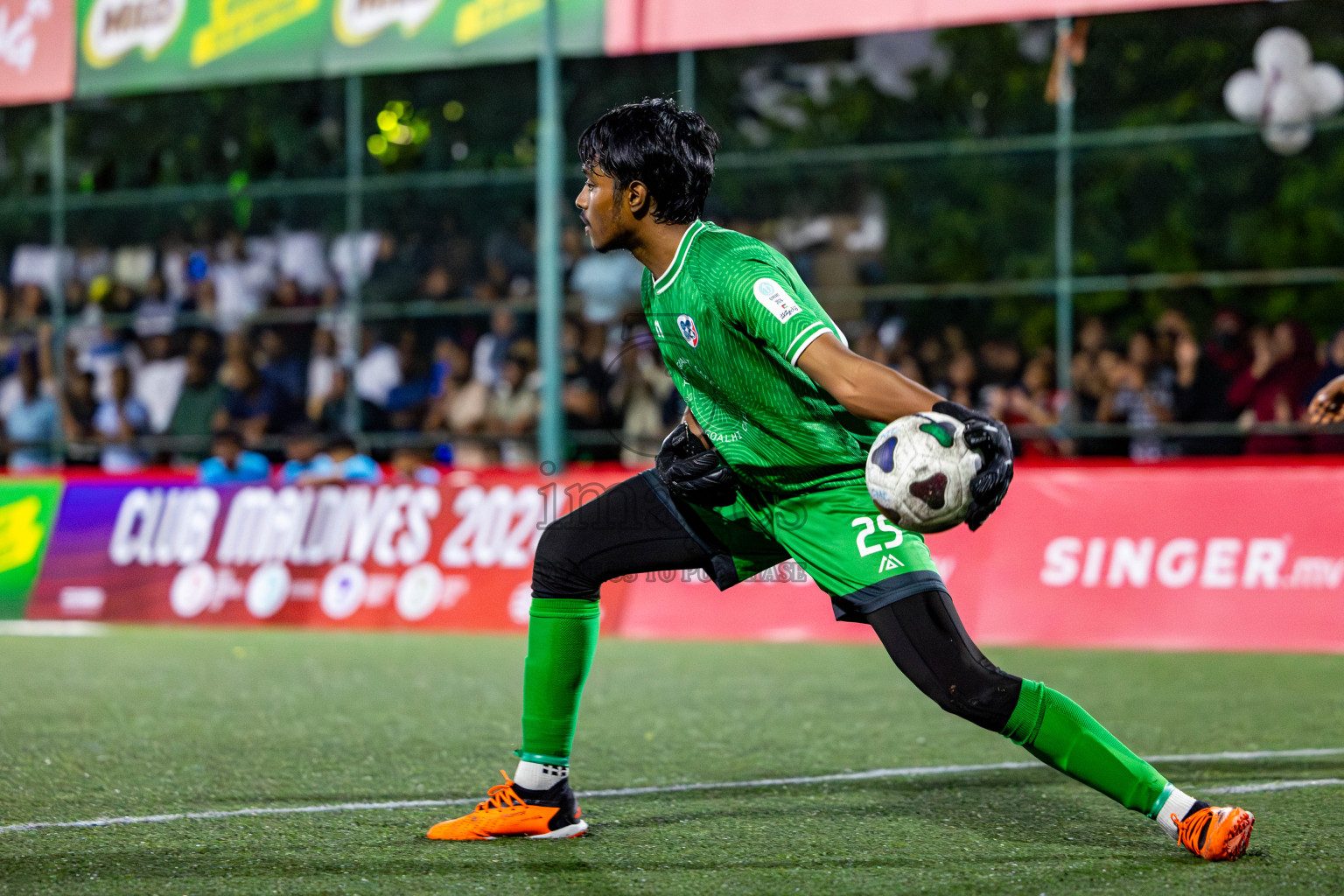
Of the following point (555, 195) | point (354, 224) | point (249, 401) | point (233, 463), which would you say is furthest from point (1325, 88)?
point (249, 401)

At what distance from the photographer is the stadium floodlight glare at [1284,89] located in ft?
48.4

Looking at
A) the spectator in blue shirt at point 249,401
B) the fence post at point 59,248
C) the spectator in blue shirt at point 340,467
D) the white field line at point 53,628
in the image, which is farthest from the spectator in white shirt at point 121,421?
the white field line at point 53,628

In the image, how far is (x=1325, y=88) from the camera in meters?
14.7

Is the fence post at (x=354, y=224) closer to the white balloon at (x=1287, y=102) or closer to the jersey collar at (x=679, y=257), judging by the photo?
the white balloon at (x=1287, y=102)

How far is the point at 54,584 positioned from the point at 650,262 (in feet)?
31.4

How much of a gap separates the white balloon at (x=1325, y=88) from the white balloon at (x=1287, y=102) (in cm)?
6

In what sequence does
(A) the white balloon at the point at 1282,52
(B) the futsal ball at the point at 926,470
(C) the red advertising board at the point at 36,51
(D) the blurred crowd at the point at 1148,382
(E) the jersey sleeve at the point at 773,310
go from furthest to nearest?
(C) the red advertising board at the point at 36,51 → (A) the white balloon at the point at 1282,52 → (D) the blurred crowd at the point at 1148,382 → (E) the jersey sleeve at the point at 773,310 → (B) the futsal ball at the point at 926,470

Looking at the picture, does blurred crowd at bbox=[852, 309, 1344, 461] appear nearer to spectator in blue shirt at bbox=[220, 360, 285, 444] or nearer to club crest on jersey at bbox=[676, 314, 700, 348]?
spectator in blue shirt at bbox=[220, 360, 285, 444]

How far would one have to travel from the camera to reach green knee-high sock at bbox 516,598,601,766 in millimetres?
5074

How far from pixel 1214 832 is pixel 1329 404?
139 centimetres

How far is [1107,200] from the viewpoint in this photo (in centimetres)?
1736

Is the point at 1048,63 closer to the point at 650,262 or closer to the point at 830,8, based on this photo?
the point at 830,8

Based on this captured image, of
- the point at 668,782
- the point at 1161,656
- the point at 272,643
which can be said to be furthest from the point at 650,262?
the point at 272,643

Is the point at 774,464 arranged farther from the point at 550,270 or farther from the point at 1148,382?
the point at 1148,382
